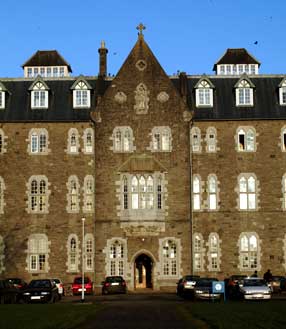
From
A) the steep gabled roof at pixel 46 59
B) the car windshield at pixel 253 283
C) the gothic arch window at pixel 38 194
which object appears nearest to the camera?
the car windshield at pixel 253 283

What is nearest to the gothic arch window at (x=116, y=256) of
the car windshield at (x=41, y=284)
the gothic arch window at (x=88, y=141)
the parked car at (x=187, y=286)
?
the gothic arch window at (x=88, y=141)

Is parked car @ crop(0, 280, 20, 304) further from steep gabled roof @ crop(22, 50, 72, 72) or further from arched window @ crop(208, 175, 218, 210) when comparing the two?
steep gabled roof @ crop(22, 50, 72, 72)

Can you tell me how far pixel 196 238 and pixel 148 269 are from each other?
600 centimetres

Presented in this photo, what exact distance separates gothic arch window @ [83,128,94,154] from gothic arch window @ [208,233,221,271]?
40.7 feet

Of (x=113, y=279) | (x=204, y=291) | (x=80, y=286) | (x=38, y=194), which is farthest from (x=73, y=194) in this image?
(x=204, y=291)

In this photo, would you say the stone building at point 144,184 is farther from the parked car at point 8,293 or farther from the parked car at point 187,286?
the parked car at point 8,293

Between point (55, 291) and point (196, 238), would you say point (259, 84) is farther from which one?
point (55, 291)

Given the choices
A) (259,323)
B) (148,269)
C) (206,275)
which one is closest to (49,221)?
(148,269)

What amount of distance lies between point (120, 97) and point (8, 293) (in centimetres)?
2188

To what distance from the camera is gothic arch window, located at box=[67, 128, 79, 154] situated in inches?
2472

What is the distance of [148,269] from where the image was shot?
2547 inches

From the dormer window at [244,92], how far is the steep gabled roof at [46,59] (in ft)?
65.6

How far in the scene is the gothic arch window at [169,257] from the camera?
60.7m

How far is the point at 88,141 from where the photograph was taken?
6281 centimetres
